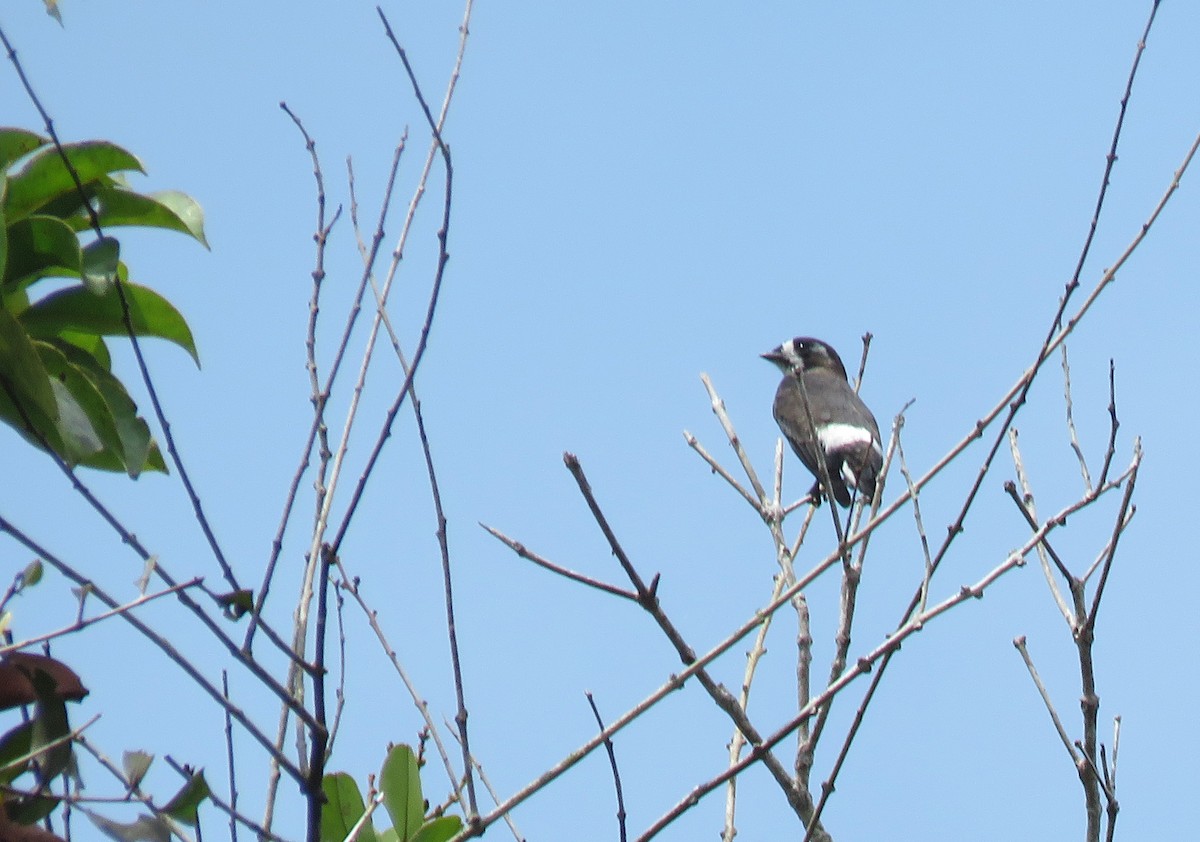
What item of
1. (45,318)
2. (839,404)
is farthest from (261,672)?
(839,404)

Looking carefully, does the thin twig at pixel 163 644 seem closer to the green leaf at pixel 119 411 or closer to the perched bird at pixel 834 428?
the green leaf at pixel 119 411

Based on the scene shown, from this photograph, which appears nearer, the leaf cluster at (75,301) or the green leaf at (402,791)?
the leaf cluster at (75,301)

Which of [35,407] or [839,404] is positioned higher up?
[839,404]

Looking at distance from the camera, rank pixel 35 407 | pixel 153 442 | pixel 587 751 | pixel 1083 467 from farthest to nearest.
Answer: pixel 1083 467
pixel 153 442
pixel 35 407
pixel 587 751

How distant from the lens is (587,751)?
2.00m

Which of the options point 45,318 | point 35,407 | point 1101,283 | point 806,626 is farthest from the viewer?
point 806,626

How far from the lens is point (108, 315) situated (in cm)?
229

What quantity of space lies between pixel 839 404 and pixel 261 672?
8240mm

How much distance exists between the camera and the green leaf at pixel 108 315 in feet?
7.43

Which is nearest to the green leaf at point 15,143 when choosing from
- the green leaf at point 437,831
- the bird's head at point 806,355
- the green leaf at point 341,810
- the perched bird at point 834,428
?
the green leaf at point 341,810

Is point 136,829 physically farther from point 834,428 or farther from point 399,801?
point 834,428

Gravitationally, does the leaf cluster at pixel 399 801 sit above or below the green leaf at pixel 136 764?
above

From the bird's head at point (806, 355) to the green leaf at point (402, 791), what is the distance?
9210mm

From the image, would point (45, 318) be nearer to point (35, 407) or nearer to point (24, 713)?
point (35, 407)
